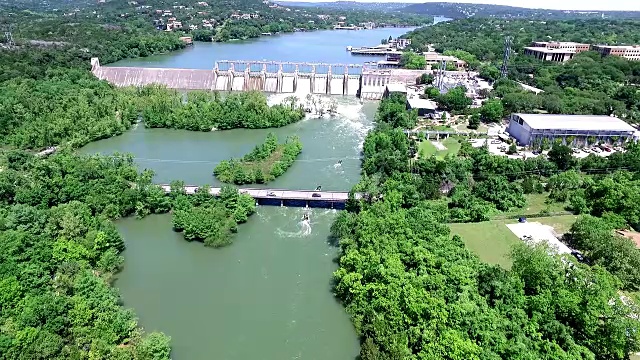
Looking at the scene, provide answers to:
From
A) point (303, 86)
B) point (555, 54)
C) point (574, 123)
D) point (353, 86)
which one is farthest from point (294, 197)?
point (555, 54)

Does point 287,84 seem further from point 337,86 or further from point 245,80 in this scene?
point 337,86

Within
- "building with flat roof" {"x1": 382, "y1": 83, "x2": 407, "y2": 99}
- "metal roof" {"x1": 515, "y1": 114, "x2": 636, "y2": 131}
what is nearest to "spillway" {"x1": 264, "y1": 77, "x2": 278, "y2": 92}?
"building with flat roof" {"x1": 382, "y1": 83, "x2": 407, "y2": 99}

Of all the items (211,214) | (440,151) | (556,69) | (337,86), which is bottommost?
(211,214)

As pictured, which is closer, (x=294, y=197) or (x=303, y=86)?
(x=294, y=197)

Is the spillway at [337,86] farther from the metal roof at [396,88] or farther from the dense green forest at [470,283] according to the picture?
the dense green forest at [470,283]

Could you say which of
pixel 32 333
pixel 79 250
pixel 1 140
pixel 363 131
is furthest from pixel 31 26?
pixel 32 333

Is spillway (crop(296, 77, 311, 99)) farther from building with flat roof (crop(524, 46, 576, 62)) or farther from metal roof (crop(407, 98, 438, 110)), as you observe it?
building with flat roof (crop(524, 46, 576, 62))

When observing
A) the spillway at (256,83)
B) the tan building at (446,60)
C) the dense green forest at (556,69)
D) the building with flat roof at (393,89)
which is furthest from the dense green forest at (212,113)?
the tan building at (446,60)
